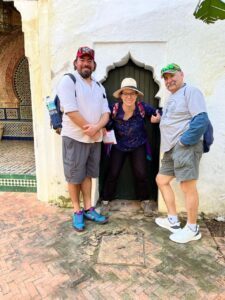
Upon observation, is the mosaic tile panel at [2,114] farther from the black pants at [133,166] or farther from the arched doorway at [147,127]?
the black pants at [133,166]

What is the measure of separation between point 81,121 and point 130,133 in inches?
34.6

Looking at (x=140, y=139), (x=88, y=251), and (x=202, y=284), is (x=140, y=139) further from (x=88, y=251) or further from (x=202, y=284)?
(x=202, y=284)

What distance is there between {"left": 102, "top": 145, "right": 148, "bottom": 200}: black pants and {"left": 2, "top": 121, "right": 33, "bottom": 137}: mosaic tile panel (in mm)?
5004

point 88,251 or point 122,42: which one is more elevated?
point 122,42

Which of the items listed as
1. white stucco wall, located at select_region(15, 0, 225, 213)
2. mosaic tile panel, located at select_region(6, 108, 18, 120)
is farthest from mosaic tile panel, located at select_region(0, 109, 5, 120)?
white stucco wall, located at select_region(15, 0, 225, 213)

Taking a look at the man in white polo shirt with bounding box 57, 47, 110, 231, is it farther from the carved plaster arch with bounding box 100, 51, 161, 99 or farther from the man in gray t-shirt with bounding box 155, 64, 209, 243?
the man in gray t-shirt with bounding box 155, 64, 209, 243

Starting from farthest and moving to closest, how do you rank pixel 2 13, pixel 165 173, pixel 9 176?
pixel 2 13, pixel 9 176, pixel 165 173

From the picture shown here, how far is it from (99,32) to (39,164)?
220cm

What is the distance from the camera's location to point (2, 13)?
21.1ft

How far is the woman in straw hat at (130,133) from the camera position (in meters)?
3.66

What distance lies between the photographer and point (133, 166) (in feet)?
13.3

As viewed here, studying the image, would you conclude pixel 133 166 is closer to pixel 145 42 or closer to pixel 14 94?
pixel 145 42

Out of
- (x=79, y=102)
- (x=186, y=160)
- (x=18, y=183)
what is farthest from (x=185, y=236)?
(x=18, y=183)

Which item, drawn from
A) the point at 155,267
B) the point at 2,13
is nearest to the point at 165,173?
the point at 155,267
